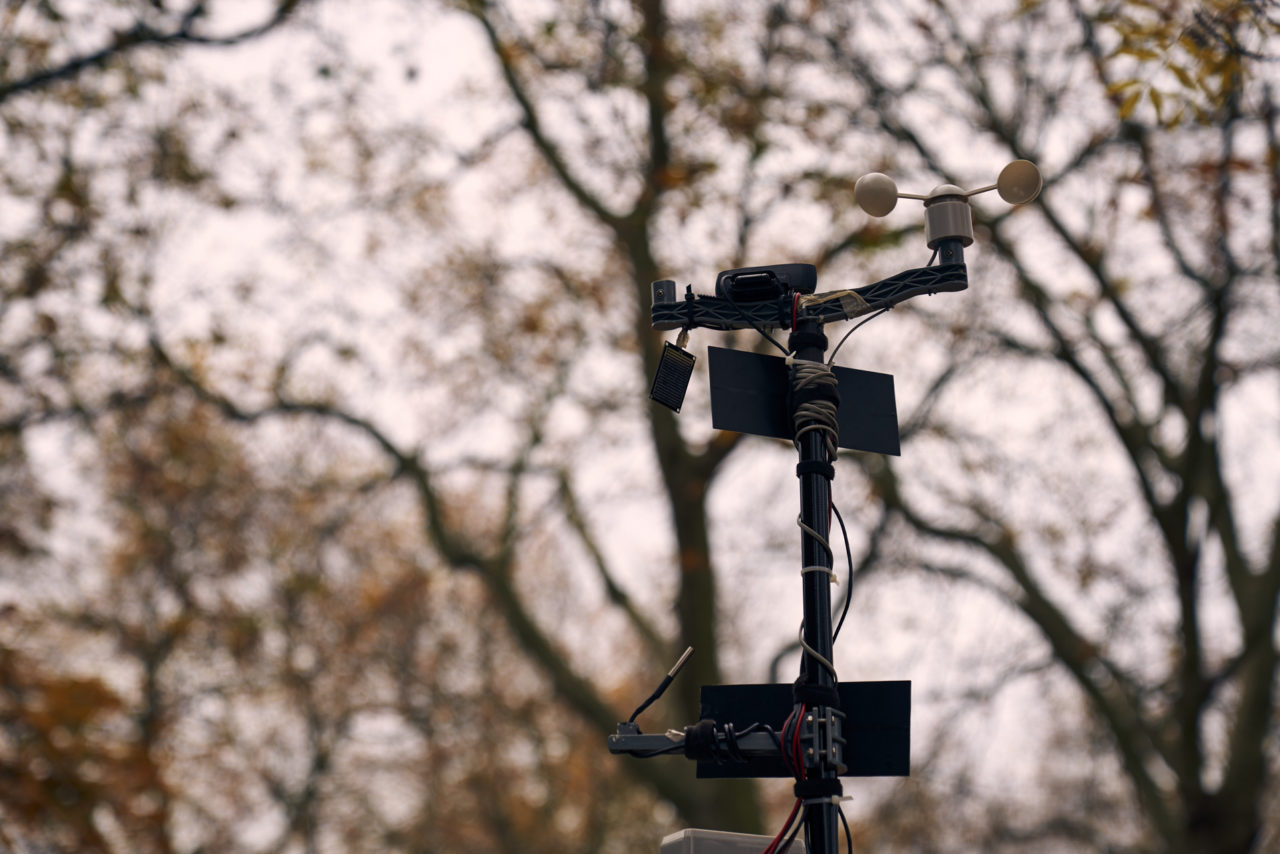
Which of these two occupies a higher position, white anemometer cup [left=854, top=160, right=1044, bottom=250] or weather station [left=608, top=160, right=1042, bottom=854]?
white anemometer cup [left=854, top=160, right=1044, bottom=250]

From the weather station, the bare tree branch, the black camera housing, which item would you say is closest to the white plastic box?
the weather station

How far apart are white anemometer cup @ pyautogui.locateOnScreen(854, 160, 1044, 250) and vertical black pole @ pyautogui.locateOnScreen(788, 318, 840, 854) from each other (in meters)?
0.42

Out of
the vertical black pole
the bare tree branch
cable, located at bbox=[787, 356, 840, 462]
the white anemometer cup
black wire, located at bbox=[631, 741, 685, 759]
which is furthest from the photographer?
the bare tree branch

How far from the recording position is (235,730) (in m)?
17.3

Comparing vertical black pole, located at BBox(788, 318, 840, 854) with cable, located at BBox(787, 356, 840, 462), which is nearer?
vertical black pole, located at BBox(788, 318, 840, 854)

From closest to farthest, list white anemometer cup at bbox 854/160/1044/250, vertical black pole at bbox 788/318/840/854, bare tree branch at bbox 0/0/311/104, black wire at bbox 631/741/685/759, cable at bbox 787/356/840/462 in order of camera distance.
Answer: vertical black pole at bbox 788/318/840/854 < black wire at bbox 631/741/685/759 < cable at bbox 787/356/840/462 < white anemometer cup at bbox 854/160/1044/250 < bare tree branch at bbox 0/0/311/104

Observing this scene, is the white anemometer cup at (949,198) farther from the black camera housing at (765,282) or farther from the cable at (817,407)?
the cable at (817,407)

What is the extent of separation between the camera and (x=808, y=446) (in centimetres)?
285

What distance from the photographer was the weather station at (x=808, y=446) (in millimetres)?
2604

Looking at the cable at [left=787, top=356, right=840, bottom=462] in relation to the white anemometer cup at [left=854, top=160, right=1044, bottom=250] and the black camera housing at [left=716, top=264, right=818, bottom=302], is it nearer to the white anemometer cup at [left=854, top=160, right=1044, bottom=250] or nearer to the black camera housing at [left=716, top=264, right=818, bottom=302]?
the black camera housing at [left=716, top=264, right=818, bottom=302]

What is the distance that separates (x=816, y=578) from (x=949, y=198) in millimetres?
1105

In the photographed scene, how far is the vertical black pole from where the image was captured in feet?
8.36

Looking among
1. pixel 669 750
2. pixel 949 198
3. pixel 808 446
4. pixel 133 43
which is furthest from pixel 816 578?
pixel 133 43

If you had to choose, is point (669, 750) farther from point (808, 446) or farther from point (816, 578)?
point (808, 446)
